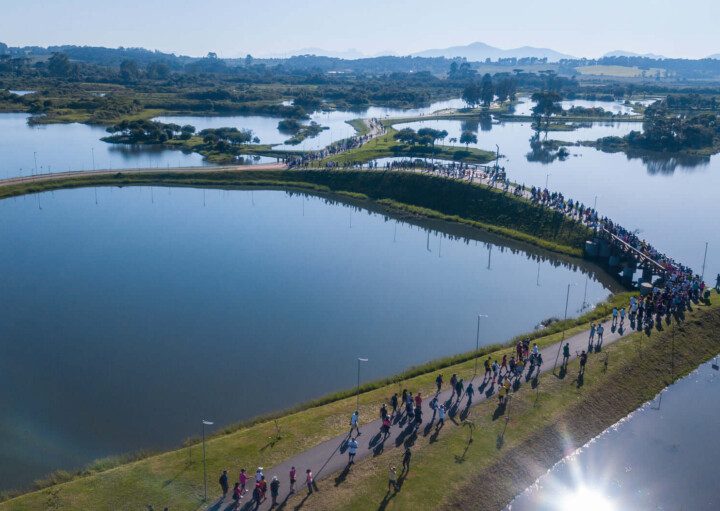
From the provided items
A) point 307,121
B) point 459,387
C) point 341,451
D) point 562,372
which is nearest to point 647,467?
point 562,372

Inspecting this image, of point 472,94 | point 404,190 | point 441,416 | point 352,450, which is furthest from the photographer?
point 472,94

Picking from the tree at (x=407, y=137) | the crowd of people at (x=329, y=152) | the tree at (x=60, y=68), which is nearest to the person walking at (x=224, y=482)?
the crowd of people at (x=329, y=152)

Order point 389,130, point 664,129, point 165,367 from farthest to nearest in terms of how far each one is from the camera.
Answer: point 389,130, point 664,129, point 165,367

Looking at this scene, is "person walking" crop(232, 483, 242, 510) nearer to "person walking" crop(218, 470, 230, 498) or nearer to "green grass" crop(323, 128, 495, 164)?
"person walking" crop(218, 470, 230, 498)

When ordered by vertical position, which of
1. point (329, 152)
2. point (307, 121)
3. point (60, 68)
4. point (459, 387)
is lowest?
point (459, 387)

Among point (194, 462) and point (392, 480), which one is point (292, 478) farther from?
point (194, 462)

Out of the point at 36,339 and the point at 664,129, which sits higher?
the point at 664,129

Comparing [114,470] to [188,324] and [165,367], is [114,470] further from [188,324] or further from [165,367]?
[188,324]

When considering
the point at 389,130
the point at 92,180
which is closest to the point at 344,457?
the point at 92,180
